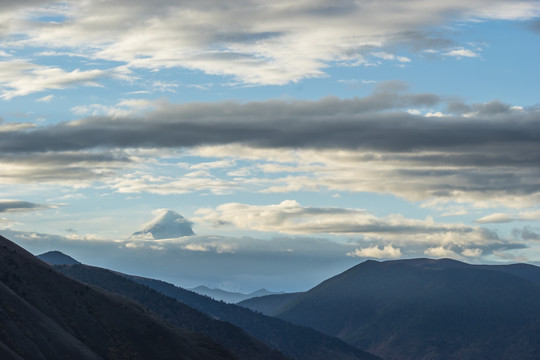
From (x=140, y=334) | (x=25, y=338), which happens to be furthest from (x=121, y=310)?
(x=25, y=338)

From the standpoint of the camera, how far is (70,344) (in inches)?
5979

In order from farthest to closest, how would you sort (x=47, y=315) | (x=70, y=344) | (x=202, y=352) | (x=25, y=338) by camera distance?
(x=202, y=352) → (x=47, y=315) → (x=70, y=344) → (x=25, y=338)

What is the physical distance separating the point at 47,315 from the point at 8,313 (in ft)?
74.0

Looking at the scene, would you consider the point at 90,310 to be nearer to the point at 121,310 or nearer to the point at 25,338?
the point at 121,310

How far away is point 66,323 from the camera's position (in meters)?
172

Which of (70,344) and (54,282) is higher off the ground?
(54,282)

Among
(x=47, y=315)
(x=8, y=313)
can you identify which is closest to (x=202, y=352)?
(x=47, y=315)

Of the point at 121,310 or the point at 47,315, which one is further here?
the point at 121,310

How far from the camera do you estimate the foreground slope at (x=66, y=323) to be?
145m

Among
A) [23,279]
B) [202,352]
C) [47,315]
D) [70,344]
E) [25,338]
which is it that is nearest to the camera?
[25,338]

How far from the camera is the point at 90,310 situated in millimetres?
189250

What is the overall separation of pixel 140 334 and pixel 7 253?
38572 millimetres

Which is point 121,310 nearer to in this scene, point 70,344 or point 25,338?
point 70,344

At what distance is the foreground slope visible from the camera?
145375 millimetres
